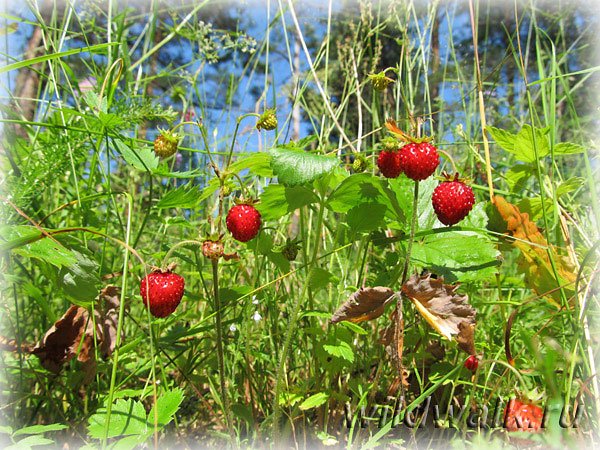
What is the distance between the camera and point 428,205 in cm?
79

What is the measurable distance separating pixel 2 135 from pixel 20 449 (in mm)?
724

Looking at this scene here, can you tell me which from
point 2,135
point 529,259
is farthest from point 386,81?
point 2,135

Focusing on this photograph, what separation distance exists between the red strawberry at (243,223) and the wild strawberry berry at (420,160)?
0.77 feet

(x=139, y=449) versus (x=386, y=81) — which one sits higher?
(x=386, y=81)

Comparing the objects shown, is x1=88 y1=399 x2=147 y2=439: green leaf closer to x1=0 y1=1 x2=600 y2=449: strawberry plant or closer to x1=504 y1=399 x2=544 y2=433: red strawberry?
x1=0 y1=1 x2=600 y2=449: strawberry plant

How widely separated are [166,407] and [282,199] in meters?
0.37

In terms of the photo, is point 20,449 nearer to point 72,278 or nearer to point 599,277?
point 72,278

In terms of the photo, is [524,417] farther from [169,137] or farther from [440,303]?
[169,137]

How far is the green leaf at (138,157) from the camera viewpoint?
2.42 feet

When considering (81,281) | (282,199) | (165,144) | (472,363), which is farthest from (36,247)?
(472,363)

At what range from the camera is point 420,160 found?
22.6 inches

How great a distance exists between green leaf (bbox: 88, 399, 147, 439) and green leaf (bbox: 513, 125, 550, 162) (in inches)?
34.0

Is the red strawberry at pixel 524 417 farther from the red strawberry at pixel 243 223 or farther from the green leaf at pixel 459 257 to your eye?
the red strawberry at pixel 243 223

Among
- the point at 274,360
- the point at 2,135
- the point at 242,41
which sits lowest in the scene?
the point at 274,360
